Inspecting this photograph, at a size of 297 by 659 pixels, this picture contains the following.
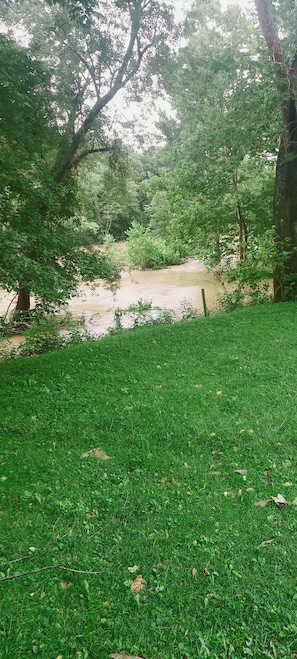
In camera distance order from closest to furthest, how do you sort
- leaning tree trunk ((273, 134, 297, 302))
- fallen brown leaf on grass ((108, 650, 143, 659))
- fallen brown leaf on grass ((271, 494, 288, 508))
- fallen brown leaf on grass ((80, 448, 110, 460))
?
fallen brown leaf on grass ((108, 650, 143, 659)) → fallen brown leaf on grass ((271, 494, 288, 508)) → fallen brown leaf on grass ((80, 448, 110, 460)) → leaning tree trunk ((273, 134, 297, 302))

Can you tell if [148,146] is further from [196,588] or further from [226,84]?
[196,588]

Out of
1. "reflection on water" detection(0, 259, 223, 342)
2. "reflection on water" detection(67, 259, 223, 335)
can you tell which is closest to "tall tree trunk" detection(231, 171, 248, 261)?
"reflection on water" detection(0, 259, 223, 342)

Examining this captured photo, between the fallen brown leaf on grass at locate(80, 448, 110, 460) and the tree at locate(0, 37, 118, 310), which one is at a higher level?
the tree at locate(0, 37, 118, 310)

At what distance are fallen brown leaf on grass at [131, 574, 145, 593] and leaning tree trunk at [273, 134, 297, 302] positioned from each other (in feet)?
19.1

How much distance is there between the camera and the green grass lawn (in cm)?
171

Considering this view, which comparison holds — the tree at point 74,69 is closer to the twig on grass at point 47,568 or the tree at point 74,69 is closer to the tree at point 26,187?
the tree at point 26,187

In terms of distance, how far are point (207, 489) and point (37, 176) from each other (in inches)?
218

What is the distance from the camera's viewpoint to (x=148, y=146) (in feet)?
32.0

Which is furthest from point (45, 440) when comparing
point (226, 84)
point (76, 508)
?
point (226, 84)

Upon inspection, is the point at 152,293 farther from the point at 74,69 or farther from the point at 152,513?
the point at 152,513

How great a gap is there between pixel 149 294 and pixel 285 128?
9138 mm

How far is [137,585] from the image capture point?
1.92 m

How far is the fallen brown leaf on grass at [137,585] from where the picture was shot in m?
1.89

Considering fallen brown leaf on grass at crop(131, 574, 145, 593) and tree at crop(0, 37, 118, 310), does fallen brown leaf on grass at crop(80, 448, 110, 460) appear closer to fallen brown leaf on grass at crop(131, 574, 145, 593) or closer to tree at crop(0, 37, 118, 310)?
fallen brown leaf on grass at crop(131, 574, 145, 593)
